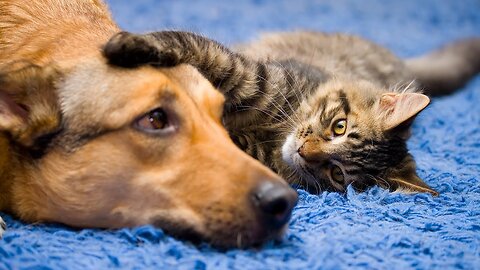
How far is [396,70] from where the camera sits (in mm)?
3859

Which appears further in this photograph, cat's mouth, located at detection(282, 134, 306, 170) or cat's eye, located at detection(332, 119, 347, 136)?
cat's eye, located at detection(332, 119, 347, 136)

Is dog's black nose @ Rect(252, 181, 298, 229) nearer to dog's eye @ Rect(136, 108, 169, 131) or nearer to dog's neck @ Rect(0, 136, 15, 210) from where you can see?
dog's eye @ Rect(136, 108, 169, 131)

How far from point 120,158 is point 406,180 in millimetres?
1277

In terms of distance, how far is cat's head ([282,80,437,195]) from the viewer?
2.55 meters

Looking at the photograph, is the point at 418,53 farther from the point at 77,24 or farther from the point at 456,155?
the point at 77,24

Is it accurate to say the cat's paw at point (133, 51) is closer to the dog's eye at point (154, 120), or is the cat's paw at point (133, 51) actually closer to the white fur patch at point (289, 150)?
the dog's eye at point (154, 120)

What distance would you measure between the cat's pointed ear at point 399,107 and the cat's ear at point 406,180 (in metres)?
0.18

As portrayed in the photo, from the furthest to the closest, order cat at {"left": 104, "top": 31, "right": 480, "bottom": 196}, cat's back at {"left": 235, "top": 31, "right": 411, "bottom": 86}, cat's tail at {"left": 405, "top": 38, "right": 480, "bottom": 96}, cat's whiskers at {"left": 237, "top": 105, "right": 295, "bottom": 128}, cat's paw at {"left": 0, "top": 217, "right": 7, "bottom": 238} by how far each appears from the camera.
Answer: cat's tail at {"left": 405, "top": 38, "right": 480, "bottom": 96}, cat's back at {"left": 235, "top": 31, "right": 411, "bottom": 86}, cat's whiskers at {"left": 237, "top": 105, "right": 295, "bottom": 128}, cat at {"left": 104, "top": 31, "right": 480, "bottom": 196}, cat's paw at {"left": 0, "top": 217, "right": 7, "bottom": 238}

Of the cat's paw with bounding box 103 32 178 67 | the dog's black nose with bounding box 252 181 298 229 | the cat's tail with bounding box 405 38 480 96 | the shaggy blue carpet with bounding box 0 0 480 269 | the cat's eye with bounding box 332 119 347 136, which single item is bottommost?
the shaggy blue carpet with bounding box 0 0 480 269

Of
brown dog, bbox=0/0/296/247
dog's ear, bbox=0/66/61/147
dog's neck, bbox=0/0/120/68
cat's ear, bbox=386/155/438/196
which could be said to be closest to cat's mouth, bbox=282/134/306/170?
cat's ear, bbox=386/155/438/196

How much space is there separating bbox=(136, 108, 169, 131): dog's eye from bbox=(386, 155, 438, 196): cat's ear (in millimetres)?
1092

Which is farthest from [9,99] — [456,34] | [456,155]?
[456,34]

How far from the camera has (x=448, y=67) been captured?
425 cm

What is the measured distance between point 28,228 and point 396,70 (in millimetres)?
2701
